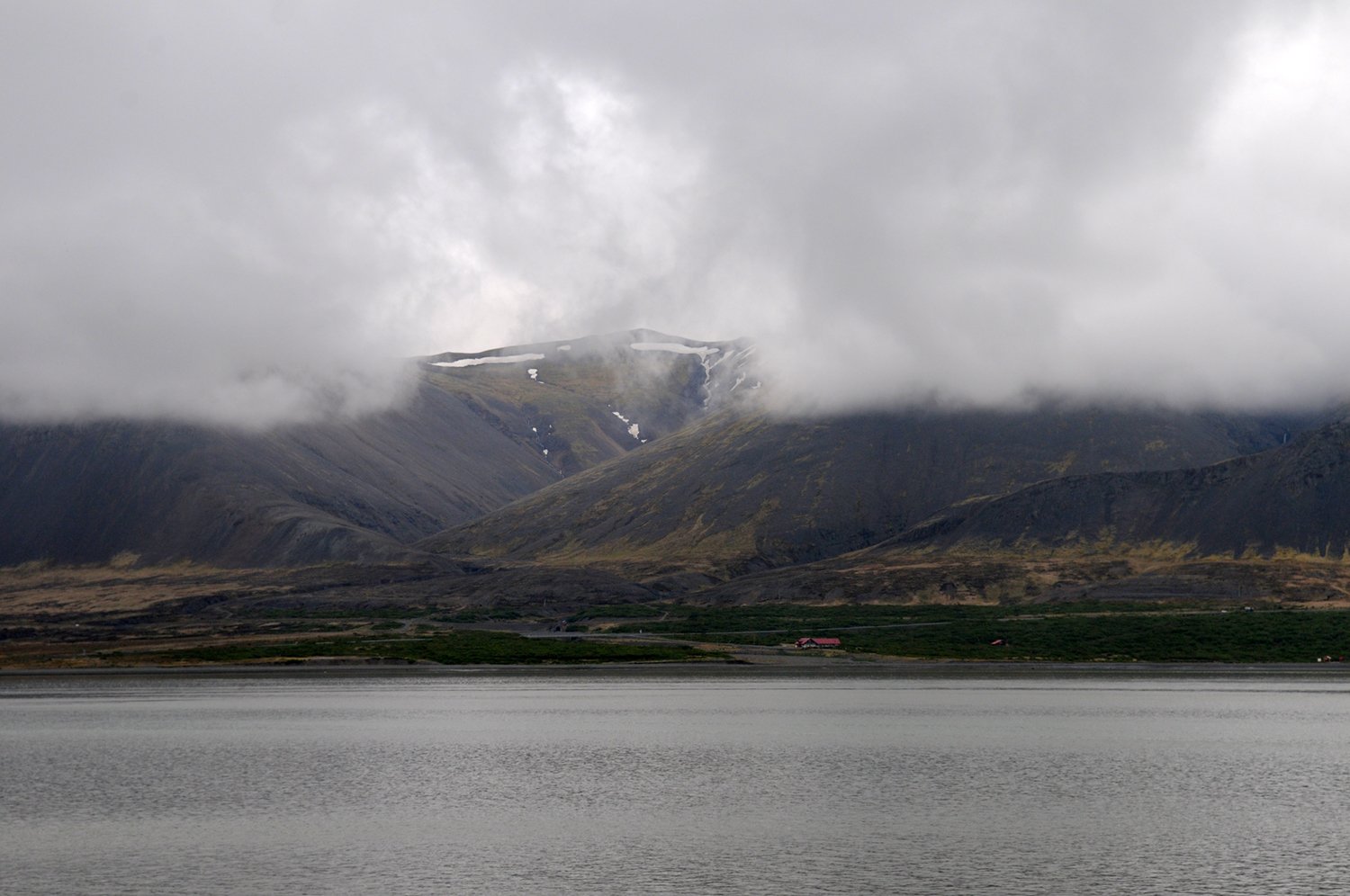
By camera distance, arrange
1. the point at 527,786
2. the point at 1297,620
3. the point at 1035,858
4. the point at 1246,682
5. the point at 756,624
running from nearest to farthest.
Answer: the point at 1035,858 → the point at 527,786 → the point at 1246,682 → the point at 1297,620 → the point at 756,624

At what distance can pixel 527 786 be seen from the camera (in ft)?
185

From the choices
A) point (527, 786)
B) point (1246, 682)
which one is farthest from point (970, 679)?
point (527, 786)

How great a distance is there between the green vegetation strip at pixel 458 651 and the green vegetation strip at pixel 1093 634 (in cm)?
1913

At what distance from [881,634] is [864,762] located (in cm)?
9777

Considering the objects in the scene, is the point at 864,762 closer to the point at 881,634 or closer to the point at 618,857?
the point at 618,857

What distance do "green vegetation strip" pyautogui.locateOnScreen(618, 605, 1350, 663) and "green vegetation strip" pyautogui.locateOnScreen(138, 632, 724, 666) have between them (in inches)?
753

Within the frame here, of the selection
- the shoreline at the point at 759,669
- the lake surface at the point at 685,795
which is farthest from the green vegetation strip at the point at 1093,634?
the lake surface at the point at 685,795

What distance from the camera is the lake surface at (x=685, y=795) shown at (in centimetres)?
3966

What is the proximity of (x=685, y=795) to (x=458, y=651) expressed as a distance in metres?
91.2

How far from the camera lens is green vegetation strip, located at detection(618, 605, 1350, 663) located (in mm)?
136875

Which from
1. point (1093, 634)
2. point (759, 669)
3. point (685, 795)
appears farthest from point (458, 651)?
point (685, 795)

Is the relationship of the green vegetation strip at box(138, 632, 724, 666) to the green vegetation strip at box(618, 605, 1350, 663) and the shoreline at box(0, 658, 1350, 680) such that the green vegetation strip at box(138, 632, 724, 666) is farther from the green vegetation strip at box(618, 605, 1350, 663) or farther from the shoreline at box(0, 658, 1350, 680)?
the green vegetation strip at box(618, 605, 1350, 663)

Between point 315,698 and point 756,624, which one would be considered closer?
point 315,698

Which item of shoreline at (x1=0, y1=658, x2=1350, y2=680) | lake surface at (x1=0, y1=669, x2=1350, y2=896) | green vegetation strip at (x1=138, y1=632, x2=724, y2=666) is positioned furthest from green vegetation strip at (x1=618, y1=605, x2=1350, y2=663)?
lake surface at (x1=0, y1=669, x2=1350, y2=896)
